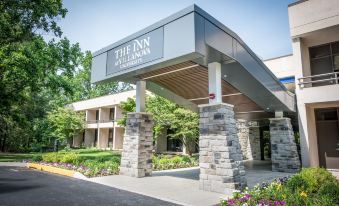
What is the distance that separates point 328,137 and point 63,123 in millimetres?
32887

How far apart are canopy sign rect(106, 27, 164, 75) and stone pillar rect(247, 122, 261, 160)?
15.7m

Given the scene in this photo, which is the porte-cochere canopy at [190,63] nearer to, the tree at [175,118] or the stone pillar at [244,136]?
the tree at [175,118]

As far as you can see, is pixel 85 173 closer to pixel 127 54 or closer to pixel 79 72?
pixel 127 54

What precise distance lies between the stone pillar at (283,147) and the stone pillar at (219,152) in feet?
21.0

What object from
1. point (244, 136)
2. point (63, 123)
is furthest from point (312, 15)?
point (63, 123)

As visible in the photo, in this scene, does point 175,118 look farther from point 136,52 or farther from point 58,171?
point 136,52

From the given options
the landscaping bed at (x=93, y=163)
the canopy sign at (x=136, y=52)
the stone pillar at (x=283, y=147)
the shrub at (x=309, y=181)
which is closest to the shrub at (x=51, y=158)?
the landscaping bed at (x=93, y=163)

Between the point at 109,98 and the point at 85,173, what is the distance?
25.3 meters

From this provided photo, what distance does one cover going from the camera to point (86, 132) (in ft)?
136

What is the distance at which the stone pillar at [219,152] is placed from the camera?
796 centimetres

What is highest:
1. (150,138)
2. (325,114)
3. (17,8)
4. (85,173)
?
(17,8)

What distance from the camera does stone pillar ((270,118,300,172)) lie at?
13.3 m

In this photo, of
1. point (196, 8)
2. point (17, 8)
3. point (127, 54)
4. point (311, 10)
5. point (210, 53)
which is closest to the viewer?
point (196, 8)

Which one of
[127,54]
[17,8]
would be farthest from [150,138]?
[17,8]
